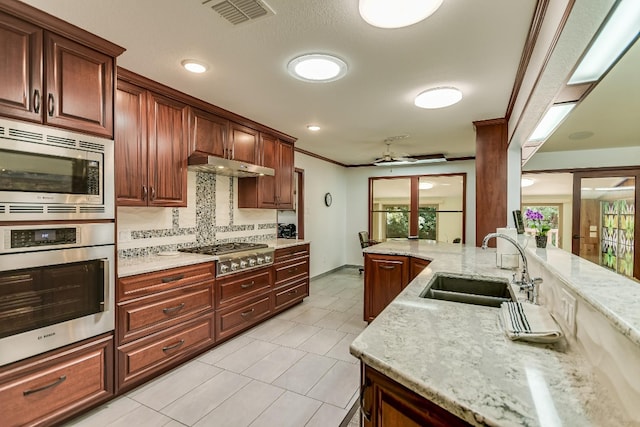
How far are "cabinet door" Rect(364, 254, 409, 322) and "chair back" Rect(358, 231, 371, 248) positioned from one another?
120 inches

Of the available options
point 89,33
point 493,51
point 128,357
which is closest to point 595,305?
point 493,51

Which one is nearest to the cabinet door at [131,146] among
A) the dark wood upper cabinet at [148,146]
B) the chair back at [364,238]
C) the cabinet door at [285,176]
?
the dark wood upper cabinet at [148,146]

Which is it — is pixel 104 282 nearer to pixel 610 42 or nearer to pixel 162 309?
pixel 162 309

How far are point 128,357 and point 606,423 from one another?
2555 mm

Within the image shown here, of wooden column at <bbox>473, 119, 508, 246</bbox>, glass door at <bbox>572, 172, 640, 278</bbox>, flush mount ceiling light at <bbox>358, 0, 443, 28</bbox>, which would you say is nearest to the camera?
flush mount ceiling light at <bbox>358, 0, 443, 28</bbox>

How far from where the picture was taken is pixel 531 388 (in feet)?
2.57

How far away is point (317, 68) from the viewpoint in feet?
7.48

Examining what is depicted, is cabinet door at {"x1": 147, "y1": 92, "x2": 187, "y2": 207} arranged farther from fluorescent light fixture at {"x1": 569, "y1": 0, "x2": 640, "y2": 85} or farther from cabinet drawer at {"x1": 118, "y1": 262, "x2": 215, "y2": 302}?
fluorescent light fixture at {"x1": 569, "y1": 0, "x2": 640, "y2": 85}

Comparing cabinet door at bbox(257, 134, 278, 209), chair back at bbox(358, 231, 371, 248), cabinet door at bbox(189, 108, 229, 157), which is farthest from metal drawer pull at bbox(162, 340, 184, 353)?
chair back at bbox(358, 231, 371, 248)

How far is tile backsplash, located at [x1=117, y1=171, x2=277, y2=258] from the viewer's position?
279 cm

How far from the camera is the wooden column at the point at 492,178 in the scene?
3.37 m

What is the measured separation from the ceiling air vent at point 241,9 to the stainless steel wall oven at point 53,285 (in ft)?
4.91

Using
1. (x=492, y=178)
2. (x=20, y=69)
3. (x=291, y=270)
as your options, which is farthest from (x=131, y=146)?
(x=492, y=178)

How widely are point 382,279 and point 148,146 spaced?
262 centimetres
